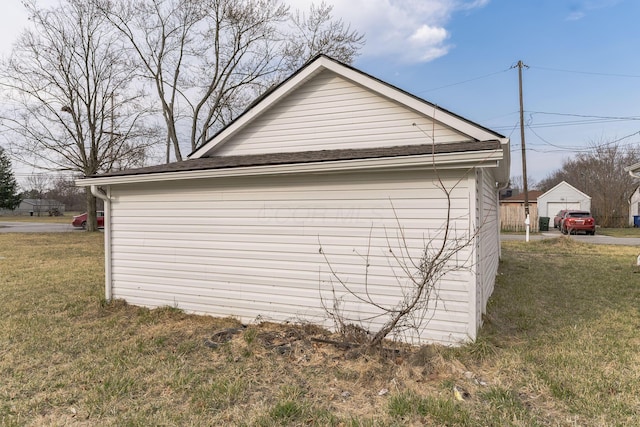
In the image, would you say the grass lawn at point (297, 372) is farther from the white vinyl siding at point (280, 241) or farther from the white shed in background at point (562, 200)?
the white shed in background at point (562, 200)

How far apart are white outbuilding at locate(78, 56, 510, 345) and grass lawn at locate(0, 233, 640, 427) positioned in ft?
1.50

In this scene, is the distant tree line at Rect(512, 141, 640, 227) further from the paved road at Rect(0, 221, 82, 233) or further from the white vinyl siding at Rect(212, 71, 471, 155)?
the paved road at Rect(0, 221, 82, 233)

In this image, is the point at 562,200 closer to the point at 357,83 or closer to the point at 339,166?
the point at 357,83

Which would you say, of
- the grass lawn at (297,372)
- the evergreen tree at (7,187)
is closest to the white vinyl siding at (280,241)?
the grass lawn at (297,372)

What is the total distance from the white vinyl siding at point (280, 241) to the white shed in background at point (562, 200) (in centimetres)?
3358

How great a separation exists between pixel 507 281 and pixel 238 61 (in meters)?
18.8

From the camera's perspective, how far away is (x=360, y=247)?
491cm

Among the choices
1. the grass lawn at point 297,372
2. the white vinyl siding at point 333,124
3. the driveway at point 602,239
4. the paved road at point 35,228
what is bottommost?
the grass lawn at point 297,372

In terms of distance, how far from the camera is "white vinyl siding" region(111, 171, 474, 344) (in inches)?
181

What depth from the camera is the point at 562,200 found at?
32.2m

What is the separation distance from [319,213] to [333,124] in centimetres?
197

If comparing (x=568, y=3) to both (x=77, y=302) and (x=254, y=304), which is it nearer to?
(x=254, y=304)

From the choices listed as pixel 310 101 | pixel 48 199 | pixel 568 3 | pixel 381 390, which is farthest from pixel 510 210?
pixel 48 199

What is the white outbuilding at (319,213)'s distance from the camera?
4.50 m
